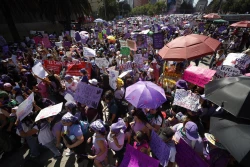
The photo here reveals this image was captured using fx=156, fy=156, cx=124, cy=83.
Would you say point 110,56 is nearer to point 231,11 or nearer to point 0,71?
point 0,71

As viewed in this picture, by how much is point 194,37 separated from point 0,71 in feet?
29.6

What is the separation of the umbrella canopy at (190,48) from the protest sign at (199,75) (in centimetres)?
41

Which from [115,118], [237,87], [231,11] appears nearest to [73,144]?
[115,118]

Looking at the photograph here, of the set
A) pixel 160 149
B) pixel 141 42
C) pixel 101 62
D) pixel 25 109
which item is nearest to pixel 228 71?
pixel 160 149

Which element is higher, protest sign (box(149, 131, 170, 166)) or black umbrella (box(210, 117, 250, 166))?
black umbrella (box(210, 117, 250, 166))

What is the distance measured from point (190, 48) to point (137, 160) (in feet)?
12.0

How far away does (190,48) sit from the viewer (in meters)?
4.73

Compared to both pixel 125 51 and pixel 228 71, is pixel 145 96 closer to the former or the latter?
pixel 228 71

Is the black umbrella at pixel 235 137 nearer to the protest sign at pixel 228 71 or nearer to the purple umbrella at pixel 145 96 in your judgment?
the purple umbrella at pixel 145 96

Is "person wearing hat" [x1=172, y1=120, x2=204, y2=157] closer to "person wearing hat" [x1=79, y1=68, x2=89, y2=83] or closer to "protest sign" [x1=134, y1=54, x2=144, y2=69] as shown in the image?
"person wearing hat" [x1=79, y1=68, x2=89, y2=83]

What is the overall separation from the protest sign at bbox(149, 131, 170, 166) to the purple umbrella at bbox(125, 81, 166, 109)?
29.9 inches

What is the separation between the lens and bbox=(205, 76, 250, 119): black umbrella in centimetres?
217

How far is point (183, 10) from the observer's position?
94.6 m

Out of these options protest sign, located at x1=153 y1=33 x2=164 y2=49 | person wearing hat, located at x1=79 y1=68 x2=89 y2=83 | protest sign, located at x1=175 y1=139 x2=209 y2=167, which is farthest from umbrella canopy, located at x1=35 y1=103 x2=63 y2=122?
protest sign, located at x1=153 y1=33 x2=164 y2=49
